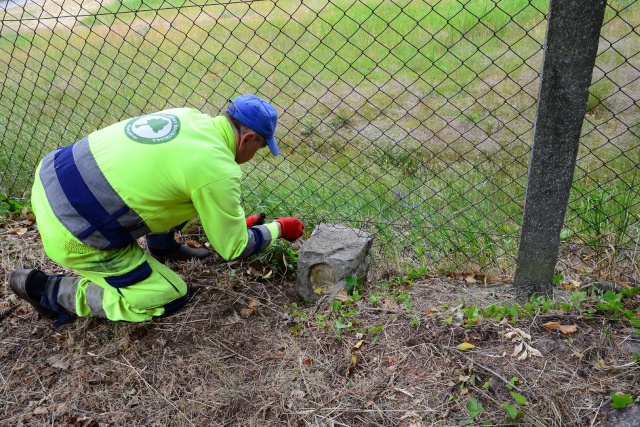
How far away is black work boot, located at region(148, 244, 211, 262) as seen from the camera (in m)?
3.52

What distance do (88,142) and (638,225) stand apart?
127 inches

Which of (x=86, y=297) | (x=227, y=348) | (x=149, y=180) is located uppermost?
(x=149, y=180)

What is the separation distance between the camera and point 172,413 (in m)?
2.48

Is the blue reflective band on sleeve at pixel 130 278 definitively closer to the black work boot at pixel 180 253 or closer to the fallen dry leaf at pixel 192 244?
the black work boot at pixel 180 253

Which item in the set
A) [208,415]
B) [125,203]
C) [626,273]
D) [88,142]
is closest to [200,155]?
[125,203]

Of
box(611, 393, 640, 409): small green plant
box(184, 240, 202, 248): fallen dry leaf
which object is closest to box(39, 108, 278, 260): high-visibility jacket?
box(184, 240, 202, 248): fallen dry leaf

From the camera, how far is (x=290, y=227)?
315cm

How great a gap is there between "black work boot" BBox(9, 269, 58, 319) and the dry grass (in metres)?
0.10

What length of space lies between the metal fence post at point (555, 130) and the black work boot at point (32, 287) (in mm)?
2547

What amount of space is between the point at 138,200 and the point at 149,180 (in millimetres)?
119

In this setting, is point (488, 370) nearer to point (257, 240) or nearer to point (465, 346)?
point (465, 346)

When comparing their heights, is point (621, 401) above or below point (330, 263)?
above

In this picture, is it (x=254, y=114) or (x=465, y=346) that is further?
(x=254, y=114)

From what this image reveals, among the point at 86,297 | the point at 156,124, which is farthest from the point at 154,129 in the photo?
the point at 86,297
